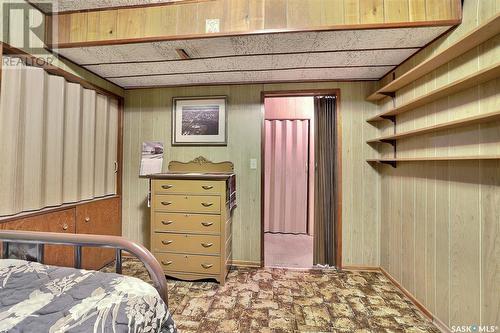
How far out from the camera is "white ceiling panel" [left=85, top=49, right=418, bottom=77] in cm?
198

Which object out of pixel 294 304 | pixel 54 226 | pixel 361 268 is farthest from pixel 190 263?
pixel 361 268

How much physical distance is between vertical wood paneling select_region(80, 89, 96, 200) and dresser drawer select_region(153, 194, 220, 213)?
71cm

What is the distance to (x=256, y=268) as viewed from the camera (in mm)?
2660

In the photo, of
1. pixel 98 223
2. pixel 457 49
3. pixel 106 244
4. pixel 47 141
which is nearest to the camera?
pixel 106 244

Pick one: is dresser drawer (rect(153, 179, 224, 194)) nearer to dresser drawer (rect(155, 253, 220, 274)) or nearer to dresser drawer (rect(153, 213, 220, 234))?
dresser drawer (rect(153, 213, 220, 234))

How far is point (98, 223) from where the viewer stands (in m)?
2.48

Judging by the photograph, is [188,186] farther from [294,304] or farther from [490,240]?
[490,240]

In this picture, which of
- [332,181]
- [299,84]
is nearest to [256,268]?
[332,181]

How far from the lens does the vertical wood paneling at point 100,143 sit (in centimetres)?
250

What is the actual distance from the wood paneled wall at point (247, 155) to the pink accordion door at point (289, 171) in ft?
4.28

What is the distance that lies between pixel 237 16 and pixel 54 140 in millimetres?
1833

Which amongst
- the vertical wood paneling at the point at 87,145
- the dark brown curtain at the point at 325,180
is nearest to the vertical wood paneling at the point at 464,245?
the dark brown curtain at the point at 325,180

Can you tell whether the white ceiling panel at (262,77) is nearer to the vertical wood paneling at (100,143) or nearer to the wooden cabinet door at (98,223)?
the vertical wood paneling at (100,143)

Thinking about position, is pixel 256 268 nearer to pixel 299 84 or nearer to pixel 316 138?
pixel 316 138
